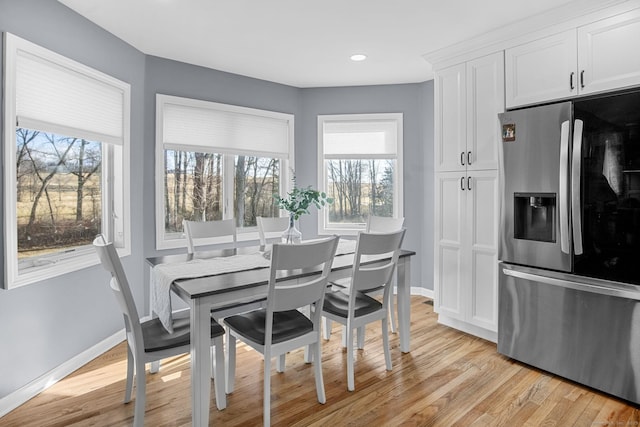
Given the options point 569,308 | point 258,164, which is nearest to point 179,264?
point 258,164

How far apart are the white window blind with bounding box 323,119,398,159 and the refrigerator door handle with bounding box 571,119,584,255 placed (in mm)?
2445

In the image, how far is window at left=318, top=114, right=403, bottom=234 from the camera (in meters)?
4.74

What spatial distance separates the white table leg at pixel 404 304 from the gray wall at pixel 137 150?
1586mm

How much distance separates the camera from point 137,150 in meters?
3.59

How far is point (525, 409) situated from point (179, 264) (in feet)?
7.50

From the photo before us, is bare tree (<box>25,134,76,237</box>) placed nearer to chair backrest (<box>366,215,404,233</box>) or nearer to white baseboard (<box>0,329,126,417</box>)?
white baseboard (<box>0,329,126,417</box>)

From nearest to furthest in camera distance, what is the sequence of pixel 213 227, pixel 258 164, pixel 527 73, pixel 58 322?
pixel 58 322
pixel 527 73
pixel 213 227
pixel 258 164

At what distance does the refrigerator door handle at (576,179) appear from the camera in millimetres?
2385

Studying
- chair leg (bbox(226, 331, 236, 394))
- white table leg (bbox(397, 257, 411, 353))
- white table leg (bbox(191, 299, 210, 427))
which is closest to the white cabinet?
white table leg (bbox(397, 257, 411, 353))

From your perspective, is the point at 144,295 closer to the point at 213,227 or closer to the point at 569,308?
the point at 213,227

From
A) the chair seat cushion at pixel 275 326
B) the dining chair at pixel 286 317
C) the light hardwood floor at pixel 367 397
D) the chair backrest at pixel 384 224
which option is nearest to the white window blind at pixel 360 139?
the chair backrest at pixel 384 224

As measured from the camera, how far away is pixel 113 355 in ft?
9.98

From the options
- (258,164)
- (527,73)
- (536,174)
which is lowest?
(536,174)

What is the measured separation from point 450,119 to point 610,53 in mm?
1226
